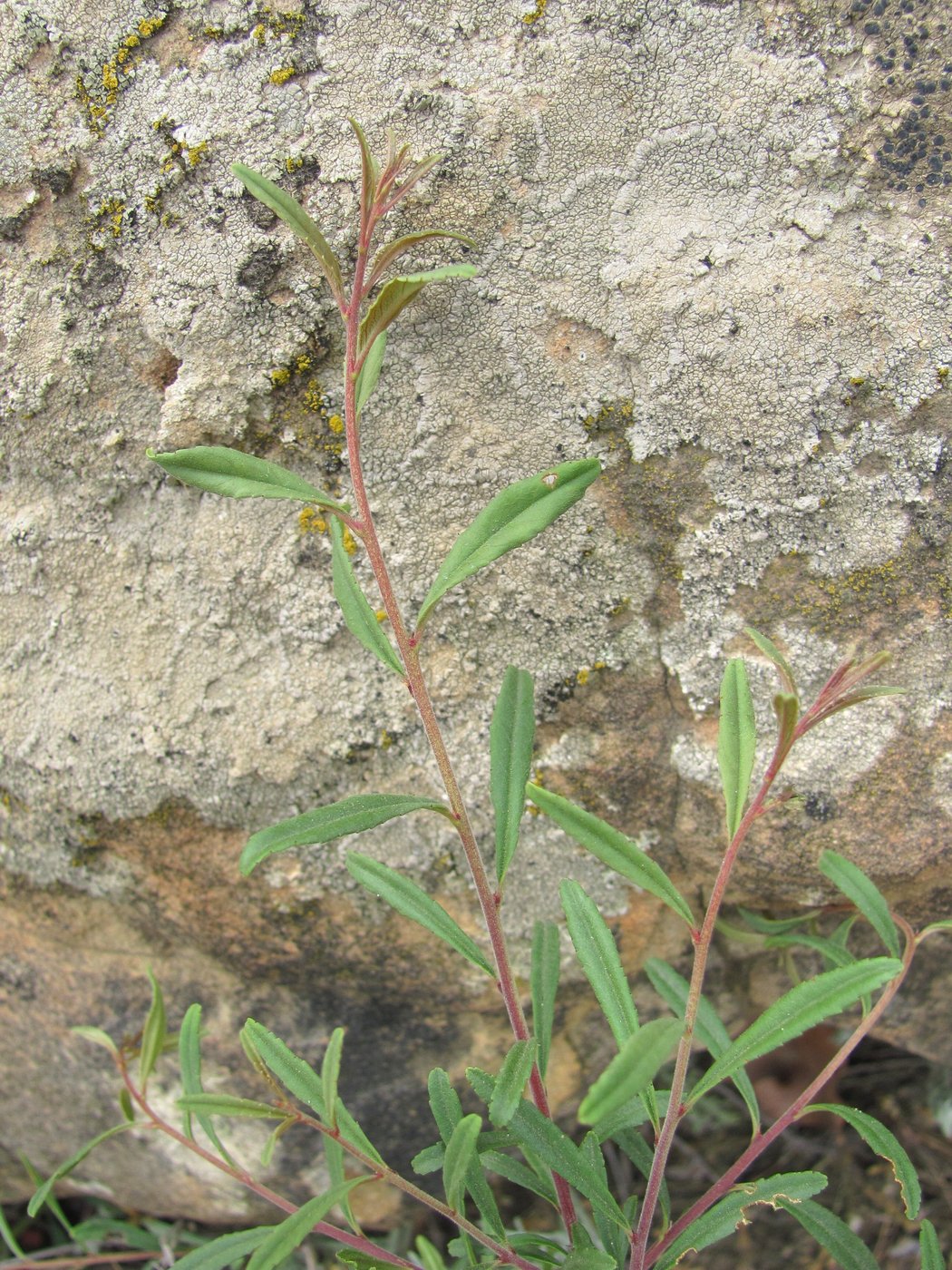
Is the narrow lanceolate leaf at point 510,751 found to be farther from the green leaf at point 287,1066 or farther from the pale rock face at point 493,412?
the green leaf at point 287,1066

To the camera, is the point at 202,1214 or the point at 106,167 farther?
the point at 202,1214

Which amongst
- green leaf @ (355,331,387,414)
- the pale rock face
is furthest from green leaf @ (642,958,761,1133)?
green leaf @ (355,331,387,414)

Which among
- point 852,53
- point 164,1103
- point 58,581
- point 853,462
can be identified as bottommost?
point 164,1103

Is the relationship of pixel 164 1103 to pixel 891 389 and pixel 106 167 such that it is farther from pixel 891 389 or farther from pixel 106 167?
pixel 891 389

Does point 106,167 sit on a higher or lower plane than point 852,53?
lower

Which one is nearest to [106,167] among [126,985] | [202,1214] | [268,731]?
[268,731]

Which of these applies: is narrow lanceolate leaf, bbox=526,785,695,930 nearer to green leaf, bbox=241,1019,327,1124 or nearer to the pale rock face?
the pale rock face

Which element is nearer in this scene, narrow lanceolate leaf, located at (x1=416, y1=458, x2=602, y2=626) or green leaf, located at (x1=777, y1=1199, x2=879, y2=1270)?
narrow lanceolate leaf, located at (x1=416, y1=458, x2=602, y2=626)
